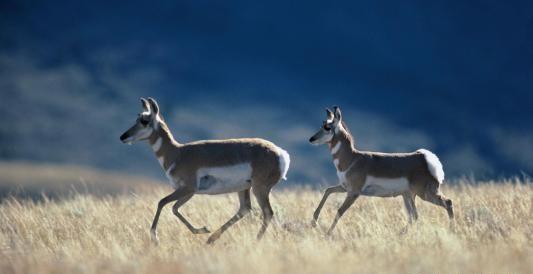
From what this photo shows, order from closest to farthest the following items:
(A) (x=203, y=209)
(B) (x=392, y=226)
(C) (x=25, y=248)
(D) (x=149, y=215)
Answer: (C) (x=25, y=248) < (B) (x=392, y=226) < (D) (x=149, y=215) < (A) (x=203, y=209)

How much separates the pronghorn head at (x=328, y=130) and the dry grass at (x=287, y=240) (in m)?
1.37

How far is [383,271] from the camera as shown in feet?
27.6

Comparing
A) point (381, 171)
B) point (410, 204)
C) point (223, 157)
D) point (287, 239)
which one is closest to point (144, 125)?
point (223, 157)

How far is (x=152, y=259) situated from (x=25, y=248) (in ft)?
8.58

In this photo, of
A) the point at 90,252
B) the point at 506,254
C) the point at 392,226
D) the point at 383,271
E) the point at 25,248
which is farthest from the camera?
the point at 392,226

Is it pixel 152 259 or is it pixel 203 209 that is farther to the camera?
pixel 203 209

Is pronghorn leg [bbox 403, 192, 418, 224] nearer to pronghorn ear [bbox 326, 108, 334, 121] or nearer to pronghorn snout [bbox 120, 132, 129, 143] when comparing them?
pronghorn ear [bbox 326, 108, 334, 121]

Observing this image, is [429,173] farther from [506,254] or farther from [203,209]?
[203,209]

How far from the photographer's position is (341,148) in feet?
42.7

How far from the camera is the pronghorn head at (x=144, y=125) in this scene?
12258mm

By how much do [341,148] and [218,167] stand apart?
2372mm

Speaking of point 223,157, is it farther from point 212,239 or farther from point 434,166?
point 434,166

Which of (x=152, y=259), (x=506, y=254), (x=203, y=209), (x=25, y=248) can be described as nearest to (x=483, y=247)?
(x=506, y=254)

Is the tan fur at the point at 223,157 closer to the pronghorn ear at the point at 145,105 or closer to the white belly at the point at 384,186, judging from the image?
the pronghorn ear at the point at 145,105
